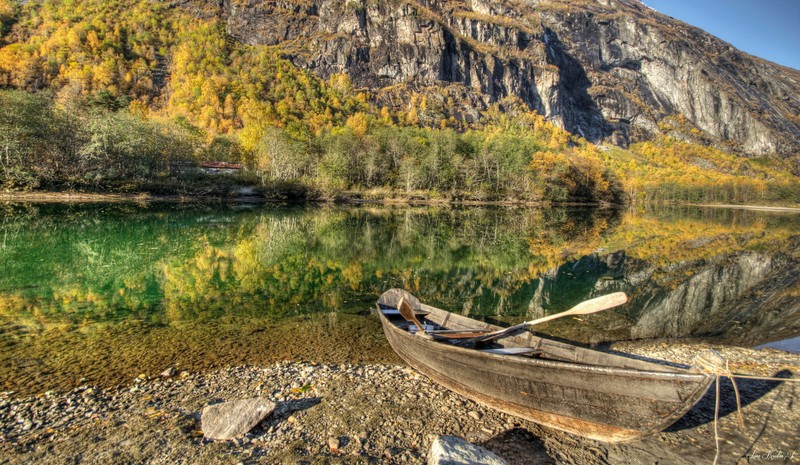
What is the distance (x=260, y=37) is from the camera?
172625 mm

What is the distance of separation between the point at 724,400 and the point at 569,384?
435cm

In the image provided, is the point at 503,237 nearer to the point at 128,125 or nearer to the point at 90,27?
the point at 128,125

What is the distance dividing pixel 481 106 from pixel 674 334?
18603 cm

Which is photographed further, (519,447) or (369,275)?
(369,275)

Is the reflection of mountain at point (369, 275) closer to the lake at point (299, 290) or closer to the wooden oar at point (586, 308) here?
the lake at point (299, 290)

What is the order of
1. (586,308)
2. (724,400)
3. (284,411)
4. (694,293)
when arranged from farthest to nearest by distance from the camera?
(694,293)
(724,400)
(586,308)
(284,411)

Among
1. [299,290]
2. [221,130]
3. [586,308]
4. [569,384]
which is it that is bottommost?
[299,290]

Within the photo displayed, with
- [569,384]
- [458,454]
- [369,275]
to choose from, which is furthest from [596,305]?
[369,275]

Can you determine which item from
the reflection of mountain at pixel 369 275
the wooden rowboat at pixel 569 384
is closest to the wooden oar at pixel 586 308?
the wooden rowboat at pixel 569 384

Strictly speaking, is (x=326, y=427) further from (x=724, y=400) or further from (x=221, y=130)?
(x=221, y=130)

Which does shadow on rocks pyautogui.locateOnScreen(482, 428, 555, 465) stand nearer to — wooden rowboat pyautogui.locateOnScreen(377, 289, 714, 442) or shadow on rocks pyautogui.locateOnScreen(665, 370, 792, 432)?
wooden rowboat pyautogui.locateOnScreen(377, 289, 714, 442)

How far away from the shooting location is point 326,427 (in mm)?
6008

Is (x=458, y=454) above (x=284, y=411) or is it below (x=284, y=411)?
above

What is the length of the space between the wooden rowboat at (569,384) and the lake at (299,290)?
9.10 feet
